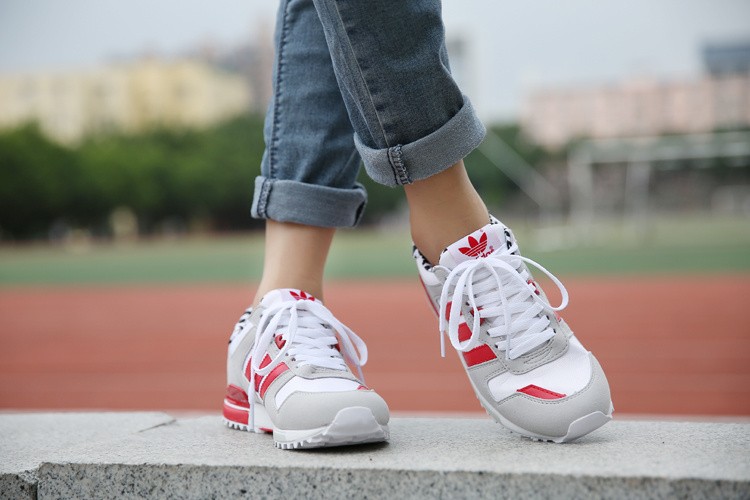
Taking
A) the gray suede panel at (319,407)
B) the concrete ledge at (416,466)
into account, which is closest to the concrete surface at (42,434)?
the concrete ledge at (416,466)

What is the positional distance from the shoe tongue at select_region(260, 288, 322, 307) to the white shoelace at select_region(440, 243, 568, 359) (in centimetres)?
19

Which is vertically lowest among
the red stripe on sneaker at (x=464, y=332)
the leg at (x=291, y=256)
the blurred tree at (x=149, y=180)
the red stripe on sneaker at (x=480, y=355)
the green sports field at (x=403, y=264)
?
the blurred tree at (x=149, y=180)

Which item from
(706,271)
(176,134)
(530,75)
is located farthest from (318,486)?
(176,134)

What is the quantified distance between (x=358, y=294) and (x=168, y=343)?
3.49m

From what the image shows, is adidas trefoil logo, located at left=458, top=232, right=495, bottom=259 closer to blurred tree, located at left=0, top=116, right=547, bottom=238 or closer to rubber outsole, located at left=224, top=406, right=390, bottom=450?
rubber outsole, located at left=224, top=406, right=390, bottom=450

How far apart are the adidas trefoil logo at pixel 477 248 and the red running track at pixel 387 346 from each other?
7.51 ft

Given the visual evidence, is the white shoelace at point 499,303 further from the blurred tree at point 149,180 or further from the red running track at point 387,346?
the blurred tree at point 149,180

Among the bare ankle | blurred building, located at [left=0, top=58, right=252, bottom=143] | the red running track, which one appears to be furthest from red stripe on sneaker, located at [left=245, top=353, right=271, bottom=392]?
blurred building, located at [left=0, top=58, right=252, bottom=143]

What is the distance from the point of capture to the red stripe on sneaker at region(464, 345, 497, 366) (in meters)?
0.97

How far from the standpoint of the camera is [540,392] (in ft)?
3.08

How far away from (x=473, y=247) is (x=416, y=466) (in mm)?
263

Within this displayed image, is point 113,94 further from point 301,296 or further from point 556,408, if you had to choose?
point 556,408

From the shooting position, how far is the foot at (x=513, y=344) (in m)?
0.93

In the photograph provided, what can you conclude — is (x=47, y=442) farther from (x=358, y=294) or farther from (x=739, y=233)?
(x=739, y=233)
